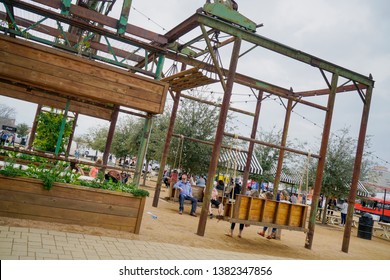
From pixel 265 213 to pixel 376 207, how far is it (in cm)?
2839

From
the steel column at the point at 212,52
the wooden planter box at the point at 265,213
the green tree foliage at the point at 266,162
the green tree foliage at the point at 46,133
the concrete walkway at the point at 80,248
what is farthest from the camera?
the green tree foliage at the point at 266,162

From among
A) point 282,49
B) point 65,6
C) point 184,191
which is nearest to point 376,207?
point 184,191

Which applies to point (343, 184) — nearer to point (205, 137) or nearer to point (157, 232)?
point (205, 137)

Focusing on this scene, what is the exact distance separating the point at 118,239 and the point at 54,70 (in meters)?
3.74

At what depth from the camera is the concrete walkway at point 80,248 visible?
4488 mm

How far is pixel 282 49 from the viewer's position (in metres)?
9.21

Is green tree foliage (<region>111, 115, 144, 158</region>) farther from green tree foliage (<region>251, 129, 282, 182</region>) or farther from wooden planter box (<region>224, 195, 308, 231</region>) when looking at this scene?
wooden planter box (<region>224, 195, 308, 231</region>)

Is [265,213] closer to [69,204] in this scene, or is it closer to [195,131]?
[69,204]

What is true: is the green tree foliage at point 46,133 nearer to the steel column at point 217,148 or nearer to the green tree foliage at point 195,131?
the steel column at point 217,148

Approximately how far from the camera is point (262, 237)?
411 inches

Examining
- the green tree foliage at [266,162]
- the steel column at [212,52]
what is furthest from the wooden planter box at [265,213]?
the green tree foliage at [266,162]

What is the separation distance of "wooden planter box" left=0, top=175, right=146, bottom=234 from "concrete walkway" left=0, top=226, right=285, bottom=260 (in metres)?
0.67

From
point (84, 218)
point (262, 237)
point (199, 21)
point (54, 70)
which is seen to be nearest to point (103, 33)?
point (54, 70)

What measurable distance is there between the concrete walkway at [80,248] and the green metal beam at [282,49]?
5668mm
